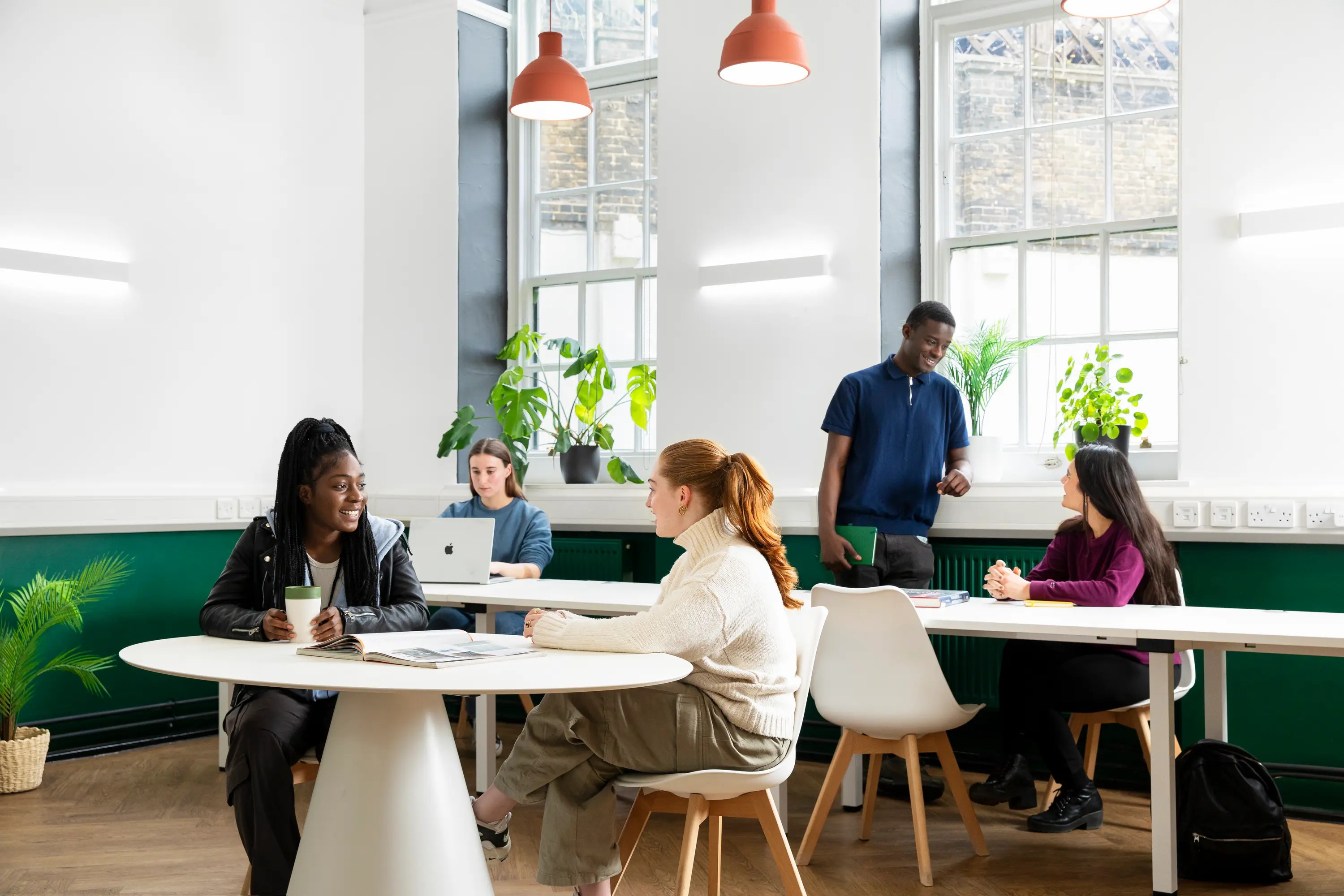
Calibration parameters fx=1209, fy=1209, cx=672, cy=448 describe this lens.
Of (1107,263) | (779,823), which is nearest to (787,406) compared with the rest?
(1107,263)

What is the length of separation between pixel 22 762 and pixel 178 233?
2.23m

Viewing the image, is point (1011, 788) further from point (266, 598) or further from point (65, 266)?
point (65, 266)

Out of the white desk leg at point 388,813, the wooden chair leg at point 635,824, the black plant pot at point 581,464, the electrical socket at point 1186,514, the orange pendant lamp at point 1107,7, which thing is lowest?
the wooden chair leg at point 635,824

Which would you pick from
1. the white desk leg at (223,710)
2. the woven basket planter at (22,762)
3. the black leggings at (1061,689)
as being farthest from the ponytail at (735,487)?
the woven basket planter at (22,762)

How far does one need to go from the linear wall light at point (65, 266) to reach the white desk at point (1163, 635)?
351 cm

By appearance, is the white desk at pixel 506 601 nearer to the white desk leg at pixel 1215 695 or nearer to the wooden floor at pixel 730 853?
the wooden floor at pixel 730 853

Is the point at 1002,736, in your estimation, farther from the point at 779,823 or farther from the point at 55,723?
the point at 55,723

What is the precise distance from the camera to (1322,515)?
383 cm

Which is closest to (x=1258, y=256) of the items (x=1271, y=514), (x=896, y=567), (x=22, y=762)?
(x=1271, y=514)

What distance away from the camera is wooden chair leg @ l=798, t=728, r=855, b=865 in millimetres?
3340

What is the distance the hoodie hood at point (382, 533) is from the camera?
285cm

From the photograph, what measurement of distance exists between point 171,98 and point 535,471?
2.32 meters

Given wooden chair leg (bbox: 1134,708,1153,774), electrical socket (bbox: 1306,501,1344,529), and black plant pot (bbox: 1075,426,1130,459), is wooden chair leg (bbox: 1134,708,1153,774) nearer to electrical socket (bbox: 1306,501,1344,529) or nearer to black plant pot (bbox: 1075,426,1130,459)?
electrical socket (bbox: 1306,501,1344,529)

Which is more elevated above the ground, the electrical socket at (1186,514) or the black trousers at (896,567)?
the electrical socket at (1186,514)
